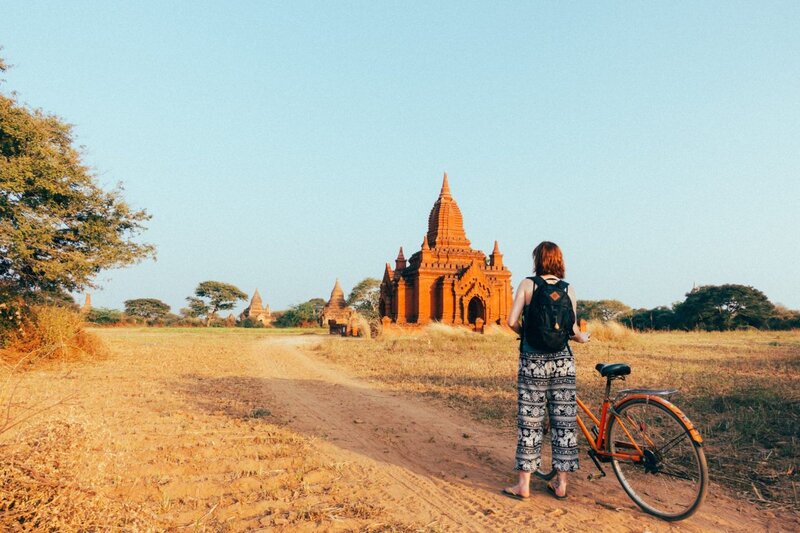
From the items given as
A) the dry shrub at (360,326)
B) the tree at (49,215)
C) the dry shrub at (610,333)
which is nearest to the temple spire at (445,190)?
the dry shrub at (360,326)

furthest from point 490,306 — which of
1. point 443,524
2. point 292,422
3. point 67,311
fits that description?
A: point 443,524

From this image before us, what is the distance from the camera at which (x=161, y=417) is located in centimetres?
583

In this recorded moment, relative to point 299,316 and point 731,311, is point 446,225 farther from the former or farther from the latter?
point 299,316

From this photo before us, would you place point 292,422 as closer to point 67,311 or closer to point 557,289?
point 557,289

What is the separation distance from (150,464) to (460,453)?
8.83ft

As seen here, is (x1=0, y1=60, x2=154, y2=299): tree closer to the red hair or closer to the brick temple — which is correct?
the red hair

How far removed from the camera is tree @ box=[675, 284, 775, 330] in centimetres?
4028

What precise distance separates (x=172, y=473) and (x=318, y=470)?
1131mm

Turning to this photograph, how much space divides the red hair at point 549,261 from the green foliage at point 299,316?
5452 cm

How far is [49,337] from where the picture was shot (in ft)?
35.2

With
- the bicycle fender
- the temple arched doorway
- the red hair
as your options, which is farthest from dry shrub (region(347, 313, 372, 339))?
the bicycle fender

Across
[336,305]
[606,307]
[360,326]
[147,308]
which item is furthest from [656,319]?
[147,308]

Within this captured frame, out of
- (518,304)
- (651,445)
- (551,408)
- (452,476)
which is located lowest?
(452,476)

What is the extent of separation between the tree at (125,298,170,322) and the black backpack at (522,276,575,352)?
64512mm
